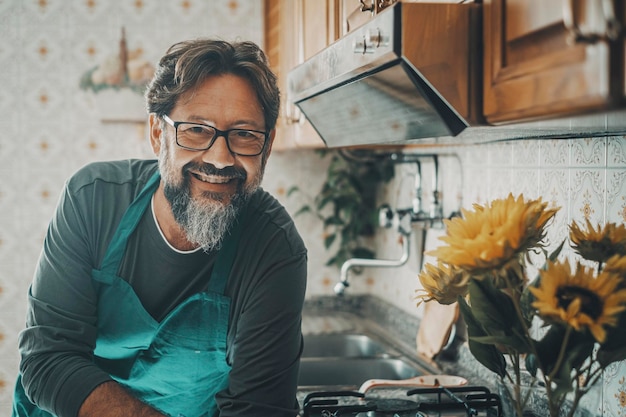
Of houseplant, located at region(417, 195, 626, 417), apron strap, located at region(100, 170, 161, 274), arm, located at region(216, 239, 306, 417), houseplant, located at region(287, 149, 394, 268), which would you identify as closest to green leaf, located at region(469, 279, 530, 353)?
houseplant, located at region(417, 195, 626, 417)

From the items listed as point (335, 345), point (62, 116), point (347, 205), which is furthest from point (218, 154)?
point (62, 116)

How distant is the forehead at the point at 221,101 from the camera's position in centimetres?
155

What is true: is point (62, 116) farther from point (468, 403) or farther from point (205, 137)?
point (468, 403)

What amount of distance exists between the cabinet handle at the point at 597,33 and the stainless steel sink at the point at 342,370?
161 centimetres

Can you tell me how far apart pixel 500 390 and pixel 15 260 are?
2313 millimetres

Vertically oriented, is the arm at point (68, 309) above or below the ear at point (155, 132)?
below

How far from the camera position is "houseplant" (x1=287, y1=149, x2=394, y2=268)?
294cm

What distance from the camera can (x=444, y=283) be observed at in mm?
1042

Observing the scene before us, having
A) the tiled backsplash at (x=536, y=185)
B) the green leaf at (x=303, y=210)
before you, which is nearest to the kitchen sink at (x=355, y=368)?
the tiled backsplash at (x=536, y=185)

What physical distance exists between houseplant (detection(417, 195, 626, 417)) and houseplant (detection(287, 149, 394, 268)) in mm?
1850

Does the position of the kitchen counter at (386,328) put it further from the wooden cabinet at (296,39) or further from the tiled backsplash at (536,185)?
the wooden cabinet at (296,39)

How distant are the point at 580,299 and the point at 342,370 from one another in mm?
1455

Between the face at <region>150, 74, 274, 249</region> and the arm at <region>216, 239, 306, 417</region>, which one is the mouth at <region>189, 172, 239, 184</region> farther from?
the arm at <region>216, 239, 306, 417</region>

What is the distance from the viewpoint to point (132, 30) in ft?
9.68
